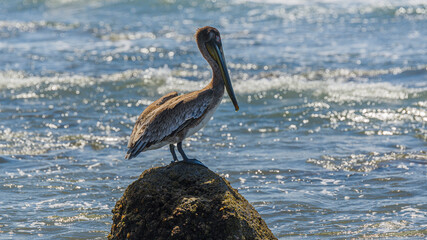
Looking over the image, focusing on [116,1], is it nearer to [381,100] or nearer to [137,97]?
[137,97]

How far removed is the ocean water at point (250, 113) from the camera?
8688 millimetres

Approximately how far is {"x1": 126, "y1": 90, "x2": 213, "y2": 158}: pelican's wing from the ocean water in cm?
202

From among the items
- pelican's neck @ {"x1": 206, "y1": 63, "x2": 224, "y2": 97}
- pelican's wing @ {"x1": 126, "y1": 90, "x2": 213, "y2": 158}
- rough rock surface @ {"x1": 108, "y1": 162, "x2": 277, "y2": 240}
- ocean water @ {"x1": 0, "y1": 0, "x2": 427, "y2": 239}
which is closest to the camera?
rough rock surface @ {"x1": 108, "y1": 162, "x2": 277, "y2": 240}

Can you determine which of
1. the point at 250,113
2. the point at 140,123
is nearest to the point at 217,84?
the point at 140,123

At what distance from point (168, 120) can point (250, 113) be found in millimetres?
7841

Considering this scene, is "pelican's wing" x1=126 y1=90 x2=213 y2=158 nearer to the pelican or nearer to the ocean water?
the pelican

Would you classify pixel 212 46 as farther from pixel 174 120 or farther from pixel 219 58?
pixel 174 120

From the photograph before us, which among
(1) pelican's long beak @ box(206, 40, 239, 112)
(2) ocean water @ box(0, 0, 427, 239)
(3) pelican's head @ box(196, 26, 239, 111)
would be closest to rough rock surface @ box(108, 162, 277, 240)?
(1) pelican's long beak @ box(206, 40, 239, 112)

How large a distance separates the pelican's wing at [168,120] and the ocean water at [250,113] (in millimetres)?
2017

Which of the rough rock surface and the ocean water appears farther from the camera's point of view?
the ocean water

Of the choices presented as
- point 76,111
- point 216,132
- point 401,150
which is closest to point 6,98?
point 76,111

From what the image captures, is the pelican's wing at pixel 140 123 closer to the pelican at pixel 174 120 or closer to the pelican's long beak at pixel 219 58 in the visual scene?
the pelican at pixel 174 120

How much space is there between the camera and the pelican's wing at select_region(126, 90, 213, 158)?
6273mm

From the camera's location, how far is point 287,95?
50.2 feet
